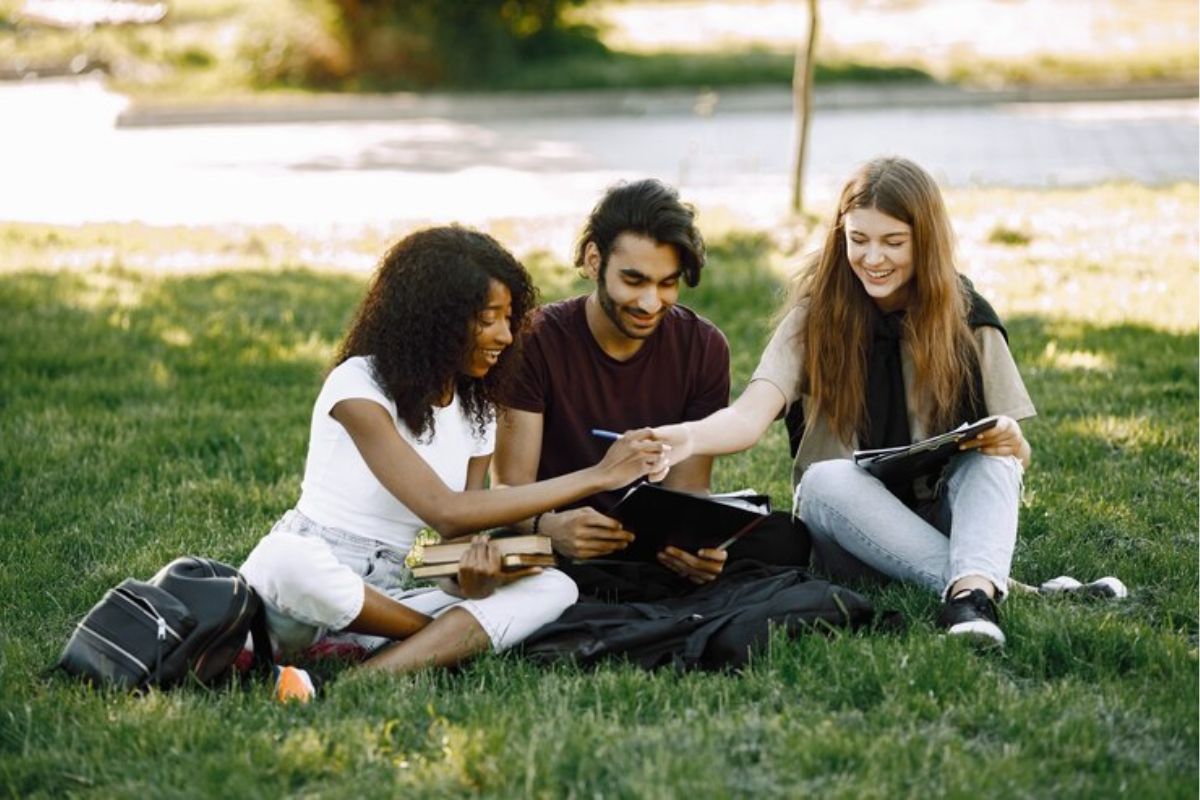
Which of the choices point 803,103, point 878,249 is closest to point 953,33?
point 803,103

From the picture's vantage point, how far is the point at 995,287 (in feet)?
29.0

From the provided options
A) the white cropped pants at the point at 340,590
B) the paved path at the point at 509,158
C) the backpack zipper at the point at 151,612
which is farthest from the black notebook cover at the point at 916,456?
the paved path at the point at 509,158

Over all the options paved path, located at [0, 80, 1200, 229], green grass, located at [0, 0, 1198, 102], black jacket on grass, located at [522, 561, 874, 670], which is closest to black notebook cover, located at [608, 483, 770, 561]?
black jacket on grass, located at [522, 561, 874, 670]

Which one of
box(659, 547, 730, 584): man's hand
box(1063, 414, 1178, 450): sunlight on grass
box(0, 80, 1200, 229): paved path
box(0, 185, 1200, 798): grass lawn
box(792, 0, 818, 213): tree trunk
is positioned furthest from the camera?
box(0, 80, 1200, 229): paved path

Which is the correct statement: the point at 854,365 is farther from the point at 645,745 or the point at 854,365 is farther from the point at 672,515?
the point at 645,745

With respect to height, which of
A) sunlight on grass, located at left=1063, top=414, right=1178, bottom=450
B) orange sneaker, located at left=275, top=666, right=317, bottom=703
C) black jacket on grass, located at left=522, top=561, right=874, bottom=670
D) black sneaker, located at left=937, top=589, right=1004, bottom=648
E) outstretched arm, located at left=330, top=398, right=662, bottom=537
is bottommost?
orange sneaker, located at left=275, top=666, right=317, bottom=703

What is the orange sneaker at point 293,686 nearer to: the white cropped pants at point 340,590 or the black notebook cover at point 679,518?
the white cropped pants at point 340,590

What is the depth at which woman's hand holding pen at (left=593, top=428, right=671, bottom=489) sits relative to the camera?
4.52 meters

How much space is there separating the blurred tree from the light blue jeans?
586 inches

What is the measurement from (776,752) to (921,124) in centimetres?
1329

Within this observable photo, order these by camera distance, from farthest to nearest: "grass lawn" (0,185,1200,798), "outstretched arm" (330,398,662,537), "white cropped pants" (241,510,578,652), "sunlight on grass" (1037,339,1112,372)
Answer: "sunlight on grass" (1037,339,1112,372) → "outstretched arm" (330,398,662,537) → "white cropped pants" (241,510,578,652) → "grass lawn" (0,185,1200,798)

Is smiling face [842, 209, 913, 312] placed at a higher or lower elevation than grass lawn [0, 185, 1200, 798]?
higher

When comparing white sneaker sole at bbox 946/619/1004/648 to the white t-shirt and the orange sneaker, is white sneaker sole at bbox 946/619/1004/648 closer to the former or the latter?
the white t-shirt

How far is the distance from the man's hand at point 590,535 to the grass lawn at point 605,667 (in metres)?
0.47
